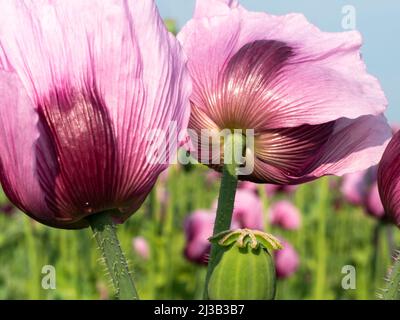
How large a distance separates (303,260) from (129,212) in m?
2.68

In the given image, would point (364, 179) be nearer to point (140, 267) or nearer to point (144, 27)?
point (140, 267)

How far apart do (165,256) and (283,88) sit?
1.76 meters

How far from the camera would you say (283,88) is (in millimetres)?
414

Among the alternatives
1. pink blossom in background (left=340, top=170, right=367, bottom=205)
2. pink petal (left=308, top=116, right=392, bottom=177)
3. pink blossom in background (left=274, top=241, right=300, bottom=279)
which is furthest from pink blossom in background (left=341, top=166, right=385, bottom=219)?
pink petal (left=308, top=116, right=392, bottom=177)

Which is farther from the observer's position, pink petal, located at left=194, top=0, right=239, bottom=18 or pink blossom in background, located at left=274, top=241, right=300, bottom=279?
pink blossom in background, located at left=274, top=241, right=300, bottom=279

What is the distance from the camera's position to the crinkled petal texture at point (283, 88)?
40 centimetres

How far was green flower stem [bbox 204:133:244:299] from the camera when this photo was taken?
371 millimetres

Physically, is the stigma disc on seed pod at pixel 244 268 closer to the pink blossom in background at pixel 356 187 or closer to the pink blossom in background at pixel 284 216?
the pink blossom in background at pixel 356 187

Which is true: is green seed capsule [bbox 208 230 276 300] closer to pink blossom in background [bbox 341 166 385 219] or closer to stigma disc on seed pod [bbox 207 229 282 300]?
stigma disc on seed pod [bbox 207 229 282 300]

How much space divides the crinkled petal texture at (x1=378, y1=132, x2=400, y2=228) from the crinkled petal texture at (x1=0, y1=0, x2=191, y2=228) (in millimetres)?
119

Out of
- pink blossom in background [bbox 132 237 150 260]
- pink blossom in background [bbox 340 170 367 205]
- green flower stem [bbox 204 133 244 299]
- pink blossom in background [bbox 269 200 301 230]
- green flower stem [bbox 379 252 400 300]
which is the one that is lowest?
green flower stem [bbox 379 252 400 300]

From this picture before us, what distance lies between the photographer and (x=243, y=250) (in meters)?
0.35

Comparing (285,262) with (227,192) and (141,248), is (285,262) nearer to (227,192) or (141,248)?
(141,248)

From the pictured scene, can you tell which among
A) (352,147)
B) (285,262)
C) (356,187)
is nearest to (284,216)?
(356,187)
